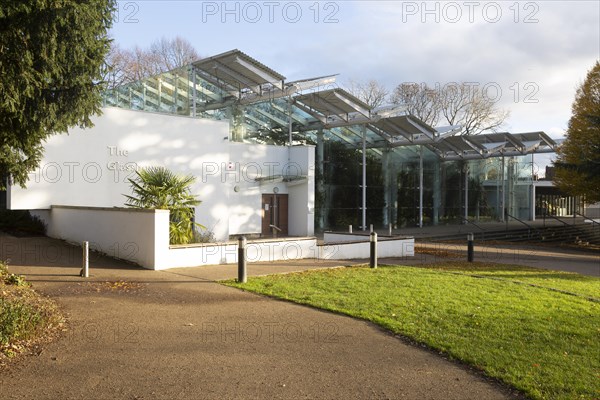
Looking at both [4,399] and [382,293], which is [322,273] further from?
[4,399]

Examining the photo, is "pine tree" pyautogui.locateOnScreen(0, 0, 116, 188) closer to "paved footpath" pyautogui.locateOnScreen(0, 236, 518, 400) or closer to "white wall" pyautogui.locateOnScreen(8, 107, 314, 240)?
"paved footpath" pyautogui.locateOnScreen(0, 236, 518, 400)

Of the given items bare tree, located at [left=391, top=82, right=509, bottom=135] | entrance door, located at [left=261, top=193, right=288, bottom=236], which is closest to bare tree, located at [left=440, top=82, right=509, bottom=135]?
bare tree, located at [left=391, top=82, right=509, bottom=135]

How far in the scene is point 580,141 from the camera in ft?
96.9

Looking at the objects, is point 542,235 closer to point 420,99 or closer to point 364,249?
point 420,99

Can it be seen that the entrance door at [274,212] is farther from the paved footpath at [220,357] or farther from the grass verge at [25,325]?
the grass verge at [25,325]

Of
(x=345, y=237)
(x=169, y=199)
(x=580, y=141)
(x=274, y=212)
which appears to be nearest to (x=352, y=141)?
(x=274, y=212)

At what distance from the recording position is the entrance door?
24625mm

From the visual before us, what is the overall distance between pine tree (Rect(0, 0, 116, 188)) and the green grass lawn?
15.2ft

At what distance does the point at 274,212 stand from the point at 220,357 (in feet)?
62.6

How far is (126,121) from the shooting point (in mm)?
18406

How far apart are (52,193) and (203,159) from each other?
6.04 m

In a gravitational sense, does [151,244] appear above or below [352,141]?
below

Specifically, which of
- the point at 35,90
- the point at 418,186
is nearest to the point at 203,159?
the point at 35,90

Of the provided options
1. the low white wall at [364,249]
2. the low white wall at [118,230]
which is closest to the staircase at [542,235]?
the low white wall at [364,249]
